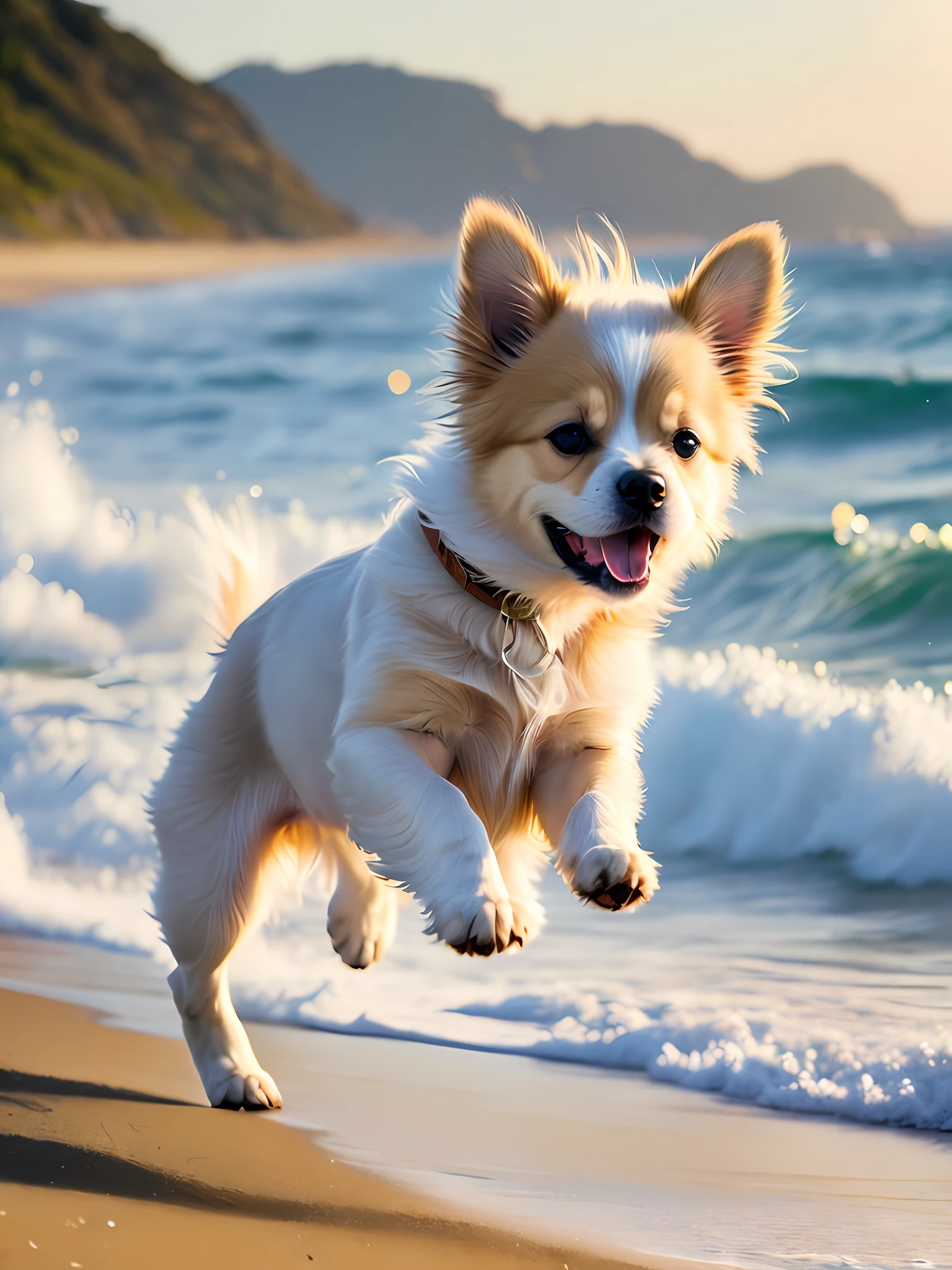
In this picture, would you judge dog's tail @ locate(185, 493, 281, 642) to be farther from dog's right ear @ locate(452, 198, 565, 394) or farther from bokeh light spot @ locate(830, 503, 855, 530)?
bokeh light spot @ locate(830, 503, 855, 530)

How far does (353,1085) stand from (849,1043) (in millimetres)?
1521

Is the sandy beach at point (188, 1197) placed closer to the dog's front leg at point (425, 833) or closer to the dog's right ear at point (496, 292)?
the dog's front leg at point (425, 833)

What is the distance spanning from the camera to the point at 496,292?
2.63m

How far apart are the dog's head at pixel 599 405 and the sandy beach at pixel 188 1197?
1.30 meters

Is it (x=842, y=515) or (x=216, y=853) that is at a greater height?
(x=842, y=515)

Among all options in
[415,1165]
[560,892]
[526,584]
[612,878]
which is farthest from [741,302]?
[560,892]

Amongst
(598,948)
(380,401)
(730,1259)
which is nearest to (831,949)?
(598,948)

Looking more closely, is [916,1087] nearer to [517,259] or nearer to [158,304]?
[517,259]

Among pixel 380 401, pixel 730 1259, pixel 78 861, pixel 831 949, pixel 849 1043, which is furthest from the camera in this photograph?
pixel 380 401

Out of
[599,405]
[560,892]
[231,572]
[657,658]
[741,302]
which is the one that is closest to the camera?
[599,405]

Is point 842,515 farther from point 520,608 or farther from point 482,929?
point 482,929

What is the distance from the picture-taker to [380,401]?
12469 millimetres

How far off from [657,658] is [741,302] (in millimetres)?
5031

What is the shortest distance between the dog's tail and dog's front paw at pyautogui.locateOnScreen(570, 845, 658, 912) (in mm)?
1427
